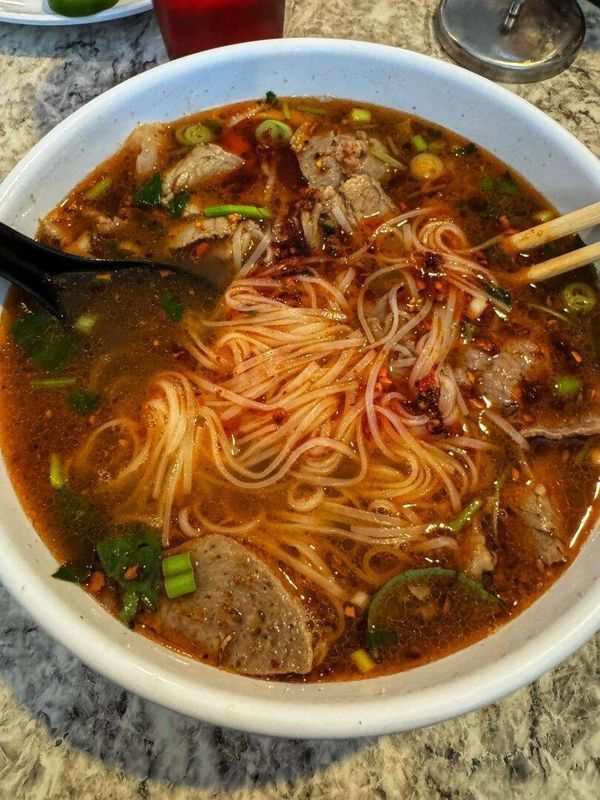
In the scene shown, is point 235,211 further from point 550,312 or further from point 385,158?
point 550,312

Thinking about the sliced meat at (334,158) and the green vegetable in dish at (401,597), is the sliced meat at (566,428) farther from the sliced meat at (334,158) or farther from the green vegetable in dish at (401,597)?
the sliced meat at (334,158)

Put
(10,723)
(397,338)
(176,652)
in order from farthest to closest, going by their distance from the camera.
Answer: (397,338) < (10,723) < (176,652)

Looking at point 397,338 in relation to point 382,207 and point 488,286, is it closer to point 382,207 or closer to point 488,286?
point 488,286

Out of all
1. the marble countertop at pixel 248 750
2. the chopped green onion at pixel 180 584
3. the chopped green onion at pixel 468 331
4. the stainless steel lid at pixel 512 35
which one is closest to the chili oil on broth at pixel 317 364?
the chopped green onion at pixel 468 331

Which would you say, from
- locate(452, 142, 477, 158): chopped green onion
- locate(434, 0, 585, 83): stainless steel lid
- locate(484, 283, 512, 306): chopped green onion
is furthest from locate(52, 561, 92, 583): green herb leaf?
locate(434, 0, 585, 83): stainless steel lid

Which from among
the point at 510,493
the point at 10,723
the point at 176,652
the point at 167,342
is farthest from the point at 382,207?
the point at 10,723

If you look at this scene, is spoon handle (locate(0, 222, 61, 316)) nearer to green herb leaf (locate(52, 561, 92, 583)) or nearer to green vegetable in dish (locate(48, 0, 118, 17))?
green herb leaf (locate(52, 561, 92, 583))
